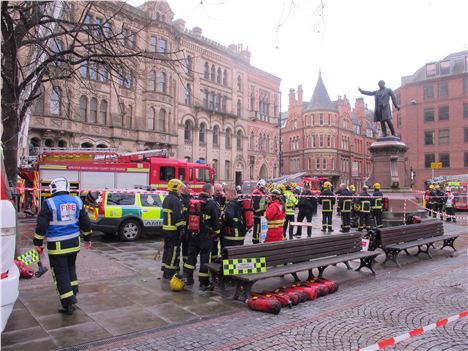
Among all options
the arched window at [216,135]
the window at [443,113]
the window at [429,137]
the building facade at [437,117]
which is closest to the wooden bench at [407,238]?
the arched window at [216,135]

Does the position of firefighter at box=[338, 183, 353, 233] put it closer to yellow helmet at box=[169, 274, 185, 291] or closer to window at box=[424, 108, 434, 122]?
yellow helmet at box=[169, 274, 185, 291]

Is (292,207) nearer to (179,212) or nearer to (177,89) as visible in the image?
(179,212)

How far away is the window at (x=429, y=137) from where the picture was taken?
55.3m

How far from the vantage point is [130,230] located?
41.3 feet

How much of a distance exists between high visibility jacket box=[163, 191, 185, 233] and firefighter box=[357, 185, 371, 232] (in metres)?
9.15

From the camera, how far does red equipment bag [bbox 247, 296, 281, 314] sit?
18.6 ft

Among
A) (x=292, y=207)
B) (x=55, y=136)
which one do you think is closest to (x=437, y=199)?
(x=292, y=207)

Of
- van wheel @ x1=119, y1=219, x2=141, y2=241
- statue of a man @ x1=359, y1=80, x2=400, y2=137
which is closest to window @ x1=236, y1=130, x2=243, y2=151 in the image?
statue of a man @ x1=359, y1=80, x2=400, y2=137

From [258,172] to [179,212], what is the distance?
43388 mm

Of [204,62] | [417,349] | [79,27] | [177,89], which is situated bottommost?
[417,349]

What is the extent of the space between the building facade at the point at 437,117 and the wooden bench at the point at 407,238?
4813 centimetres

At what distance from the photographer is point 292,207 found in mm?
13625

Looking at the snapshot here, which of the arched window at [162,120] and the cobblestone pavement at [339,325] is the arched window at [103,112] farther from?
the cobblestone pavement at [339,325]

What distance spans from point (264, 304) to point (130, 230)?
7.84m
